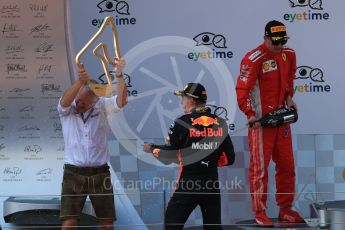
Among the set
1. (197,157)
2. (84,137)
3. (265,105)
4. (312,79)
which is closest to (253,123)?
(265,105)

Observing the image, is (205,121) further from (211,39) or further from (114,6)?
(114,6)

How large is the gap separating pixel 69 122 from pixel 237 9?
1.87 m

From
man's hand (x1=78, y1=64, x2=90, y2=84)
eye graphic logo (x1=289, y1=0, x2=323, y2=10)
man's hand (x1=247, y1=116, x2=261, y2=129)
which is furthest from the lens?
eye graphic logo (x1=289, y1=0, x2=323, y2=10)

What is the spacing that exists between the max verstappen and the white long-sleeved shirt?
0.47 meters

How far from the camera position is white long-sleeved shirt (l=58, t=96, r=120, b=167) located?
5680 millimetres

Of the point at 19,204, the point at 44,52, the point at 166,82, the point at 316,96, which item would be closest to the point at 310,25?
the point at 316,96

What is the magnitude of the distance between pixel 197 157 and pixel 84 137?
2.57 feet

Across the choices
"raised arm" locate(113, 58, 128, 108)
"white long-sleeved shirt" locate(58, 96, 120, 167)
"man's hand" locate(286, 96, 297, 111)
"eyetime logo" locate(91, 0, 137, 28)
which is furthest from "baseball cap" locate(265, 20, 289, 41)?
"eyetime logo" locate(91, 0, 137, 28)

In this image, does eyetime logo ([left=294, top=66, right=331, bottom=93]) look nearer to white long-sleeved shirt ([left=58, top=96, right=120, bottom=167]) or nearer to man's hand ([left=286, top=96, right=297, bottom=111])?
man's hand ([left=286, top=96, right=297, bottom=111])

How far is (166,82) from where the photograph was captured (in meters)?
6.76

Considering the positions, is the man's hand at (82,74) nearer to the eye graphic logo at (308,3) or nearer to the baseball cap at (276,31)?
the baseball cap at (276,31)

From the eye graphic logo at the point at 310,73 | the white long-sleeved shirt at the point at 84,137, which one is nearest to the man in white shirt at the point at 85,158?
the white long-sleeved shirt at the point at 84,137

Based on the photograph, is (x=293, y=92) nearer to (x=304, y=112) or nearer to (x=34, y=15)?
(x=304, y=112)

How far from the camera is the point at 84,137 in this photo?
5.68 meters
